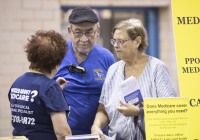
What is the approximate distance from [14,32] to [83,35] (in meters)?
2.70

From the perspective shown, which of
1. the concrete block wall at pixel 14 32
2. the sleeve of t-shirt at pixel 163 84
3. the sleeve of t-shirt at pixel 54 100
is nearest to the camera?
the sleeve of t-shirt at pixel 54 100

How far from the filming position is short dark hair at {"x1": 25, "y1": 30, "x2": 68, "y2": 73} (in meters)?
2.70

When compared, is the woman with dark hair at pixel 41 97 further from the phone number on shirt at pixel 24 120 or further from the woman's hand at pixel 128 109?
the woman's hand at pixel 128 109

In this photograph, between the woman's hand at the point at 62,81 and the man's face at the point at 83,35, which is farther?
the man's face at the point at 83,35

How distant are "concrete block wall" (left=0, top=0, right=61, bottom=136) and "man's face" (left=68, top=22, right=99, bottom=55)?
101 inches

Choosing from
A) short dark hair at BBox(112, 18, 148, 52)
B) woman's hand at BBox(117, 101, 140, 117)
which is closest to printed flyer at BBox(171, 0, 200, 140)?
short dark hair at BBox(112, 18, 148, 52)

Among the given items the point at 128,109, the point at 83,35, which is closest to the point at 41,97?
the point at 128,109

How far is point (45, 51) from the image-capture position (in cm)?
270

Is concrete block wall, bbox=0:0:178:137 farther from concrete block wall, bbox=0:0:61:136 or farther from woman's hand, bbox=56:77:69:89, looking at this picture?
woman's hand, bbox=56:77:69:89

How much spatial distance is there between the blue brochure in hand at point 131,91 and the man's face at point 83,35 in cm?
60

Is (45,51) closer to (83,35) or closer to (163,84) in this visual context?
(83,35)

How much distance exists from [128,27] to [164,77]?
1.26 ft

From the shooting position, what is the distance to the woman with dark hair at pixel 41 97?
2.65m

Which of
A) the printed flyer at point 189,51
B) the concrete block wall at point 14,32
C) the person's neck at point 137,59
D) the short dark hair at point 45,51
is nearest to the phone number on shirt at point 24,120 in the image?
the short dark hair at point 45,51
